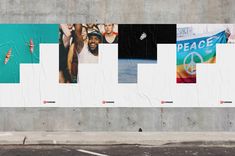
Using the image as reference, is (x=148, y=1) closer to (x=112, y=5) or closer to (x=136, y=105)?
(x=112, y=5)

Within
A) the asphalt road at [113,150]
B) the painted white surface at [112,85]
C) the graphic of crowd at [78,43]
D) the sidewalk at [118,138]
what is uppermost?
the graphic of crowd at [78,43]

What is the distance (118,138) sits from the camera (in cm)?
1312

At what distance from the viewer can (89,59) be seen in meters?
14.2

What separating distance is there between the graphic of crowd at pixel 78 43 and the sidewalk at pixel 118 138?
1747 mm

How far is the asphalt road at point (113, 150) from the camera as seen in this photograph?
11.6 meters

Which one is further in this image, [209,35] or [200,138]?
[209,35]

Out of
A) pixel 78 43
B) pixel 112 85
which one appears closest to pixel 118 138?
pixel 112 85

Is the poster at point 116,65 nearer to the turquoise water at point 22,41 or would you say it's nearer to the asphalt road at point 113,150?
the turquoise water at point 22,41

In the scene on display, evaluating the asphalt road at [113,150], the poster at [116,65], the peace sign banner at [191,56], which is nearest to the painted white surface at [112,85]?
the poster at [116,65]

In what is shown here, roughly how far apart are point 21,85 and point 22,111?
0.75 m

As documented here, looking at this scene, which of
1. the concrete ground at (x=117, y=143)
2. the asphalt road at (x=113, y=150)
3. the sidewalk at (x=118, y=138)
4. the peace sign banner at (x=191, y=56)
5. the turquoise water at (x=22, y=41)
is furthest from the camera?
the peace sign banner at (x=191, y=56)

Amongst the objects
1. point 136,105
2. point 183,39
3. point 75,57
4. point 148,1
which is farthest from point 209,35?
point 75,57

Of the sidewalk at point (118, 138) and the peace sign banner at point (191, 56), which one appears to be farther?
the peace sign banner at point (191, 56)

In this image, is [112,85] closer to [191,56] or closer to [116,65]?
[116,65]
